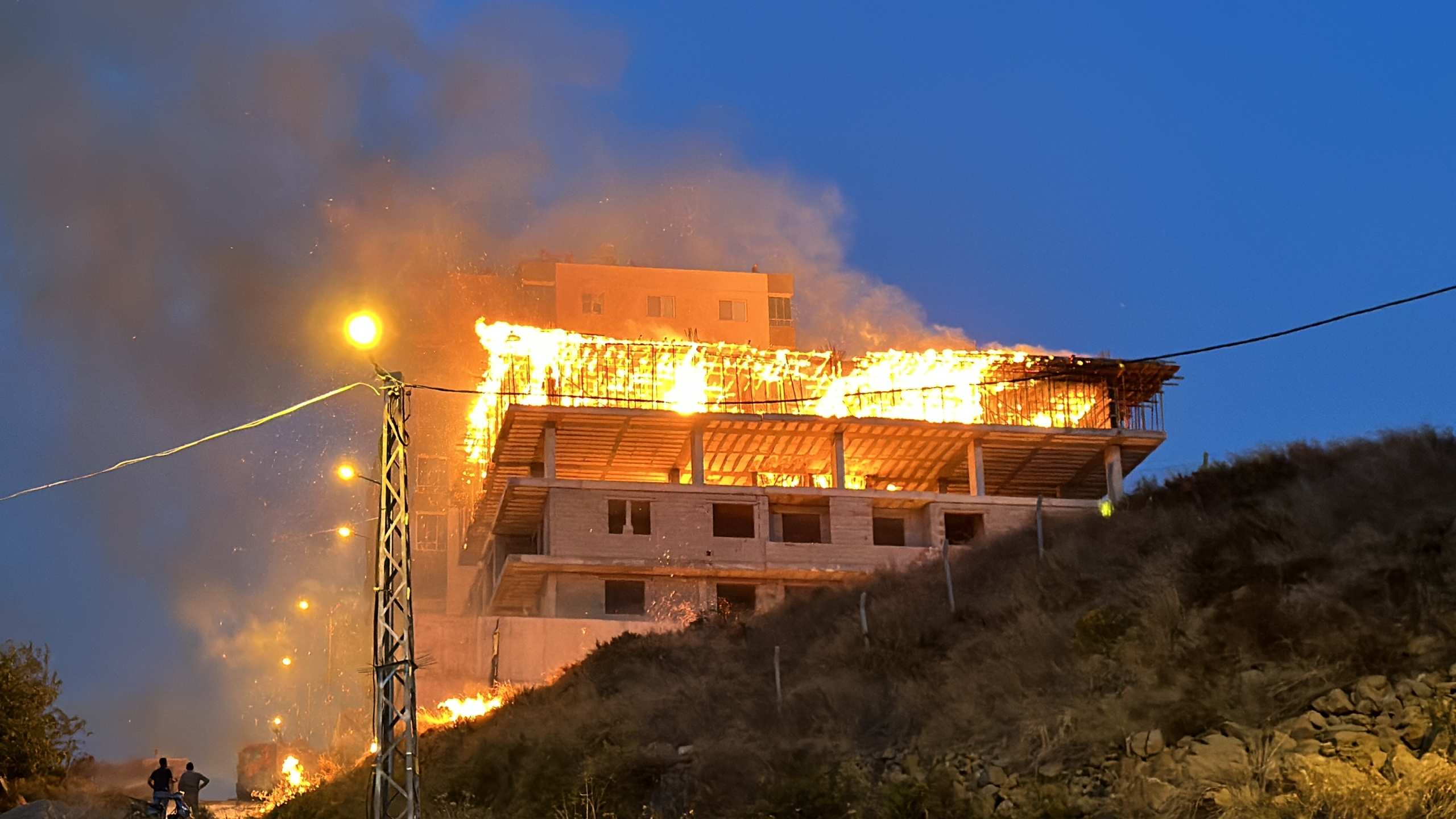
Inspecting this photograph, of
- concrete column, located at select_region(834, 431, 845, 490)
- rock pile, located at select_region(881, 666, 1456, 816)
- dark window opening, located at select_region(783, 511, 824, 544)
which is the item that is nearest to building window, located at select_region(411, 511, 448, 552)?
Result: dark window opening, located at select_region(783, 511, 824, 544)

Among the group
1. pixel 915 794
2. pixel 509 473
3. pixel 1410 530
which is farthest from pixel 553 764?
pixel 509 473

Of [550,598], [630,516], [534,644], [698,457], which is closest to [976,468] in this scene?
[698,457]

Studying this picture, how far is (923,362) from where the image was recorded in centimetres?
6581

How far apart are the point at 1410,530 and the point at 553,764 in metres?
15.7

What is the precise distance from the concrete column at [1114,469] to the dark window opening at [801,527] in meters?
12.0

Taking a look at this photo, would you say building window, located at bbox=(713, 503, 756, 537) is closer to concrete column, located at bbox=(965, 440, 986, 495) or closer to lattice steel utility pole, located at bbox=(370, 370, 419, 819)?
concrete column, located at bbox=(965, 440, 986, 495)

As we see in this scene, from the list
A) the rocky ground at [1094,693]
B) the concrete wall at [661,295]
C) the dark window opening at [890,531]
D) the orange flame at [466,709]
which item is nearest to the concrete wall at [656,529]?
the dark window opening at [890,531]

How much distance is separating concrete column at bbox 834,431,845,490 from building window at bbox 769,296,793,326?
40343 mm

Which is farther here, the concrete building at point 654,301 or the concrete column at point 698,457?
the concrete building at point 654,301

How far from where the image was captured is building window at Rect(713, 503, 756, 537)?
61.8 metres

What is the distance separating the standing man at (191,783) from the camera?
3503 cm

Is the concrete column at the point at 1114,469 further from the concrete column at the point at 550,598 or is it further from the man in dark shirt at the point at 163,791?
the man in dark shirt at the point at 163,791

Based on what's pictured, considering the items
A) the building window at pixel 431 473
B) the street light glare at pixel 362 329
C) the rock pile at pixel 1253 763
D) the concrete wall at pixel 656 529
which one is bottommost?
the rock pile at pixel 1253 763

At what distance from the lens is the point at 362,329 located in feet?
51.0
